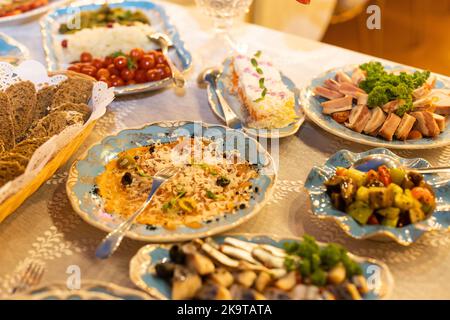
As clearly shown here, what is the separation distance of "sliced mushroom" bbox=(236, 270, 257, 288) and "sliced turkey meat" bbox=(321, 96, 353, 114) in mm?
771

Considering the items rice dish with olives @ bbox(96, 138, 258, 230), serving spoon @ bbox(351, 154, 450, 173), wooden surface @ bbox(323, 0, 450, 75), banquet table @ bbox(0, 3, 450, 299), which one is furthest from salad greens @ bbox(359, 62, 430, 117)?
wooden surface @ bbox(323, 0, 450, 75)

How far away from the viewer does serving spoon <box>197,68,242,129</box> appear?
170 cm

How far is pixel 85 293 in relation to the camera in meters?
1.08

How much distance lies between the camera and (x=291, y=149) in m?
1.65

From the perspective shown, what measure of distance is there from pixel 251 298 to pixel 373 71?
101 cm

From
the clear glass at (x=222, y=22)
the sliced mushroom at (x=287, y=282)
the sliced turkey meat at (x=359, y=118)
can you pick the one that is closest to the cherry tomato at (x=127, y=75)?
the clear glass at (x=222, y=22)

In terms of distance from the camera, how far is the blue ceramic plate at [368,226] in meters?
1.21

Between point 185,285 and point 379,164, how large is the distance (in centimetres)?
64

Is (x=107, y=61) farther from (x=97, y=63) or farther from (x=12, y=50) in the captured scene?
(x=12, y=50)

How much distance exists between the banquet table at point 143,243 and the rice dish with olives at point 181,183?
0.08 m

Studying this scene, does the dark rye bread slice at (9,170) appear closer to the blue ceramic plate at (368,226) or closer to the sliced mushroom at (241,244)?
the sliced mushroom at (241,244)

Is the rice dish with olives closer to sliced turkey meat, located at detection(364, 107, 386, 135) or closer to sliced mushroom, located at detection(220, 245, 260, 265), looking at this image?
sliced mushroom, located at detection(220, 245, 260, 265)

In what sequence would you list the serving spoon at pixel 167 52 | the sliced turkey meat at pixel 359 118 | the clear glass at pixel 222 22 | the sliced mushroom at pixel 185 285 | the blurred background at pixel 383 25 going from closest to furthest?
the sliced mushroom at pixel 185 285 < the sliced turkey meat at pixel 359 118 < the serving spoon at pixel 167 52 < the clear glass at pixel 222 22 < the blurred background at pixel 383 25
